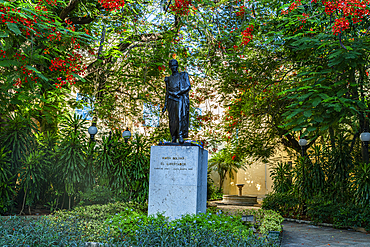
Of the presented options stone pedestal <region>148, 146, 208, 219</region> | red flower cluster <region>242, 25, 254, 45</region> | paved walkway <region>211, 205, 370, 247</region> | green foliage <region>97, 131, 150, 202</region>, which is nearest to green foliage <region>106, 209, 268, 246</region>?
stone pedestal <region>148, 146, 208, 219</region>

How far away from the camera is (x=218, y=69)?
1030 cm

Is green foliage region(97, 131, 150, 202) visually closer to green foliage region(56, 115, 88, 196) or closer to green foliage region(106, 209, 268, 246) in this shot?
green foliage region(56, 115, 88, 196)

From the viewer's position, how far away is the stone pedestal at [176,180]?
19.3ft

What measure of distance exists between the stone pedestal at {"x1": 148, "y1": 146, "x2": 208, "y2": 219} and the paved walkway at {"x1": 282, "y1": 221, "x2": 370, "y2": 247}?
7.82ft

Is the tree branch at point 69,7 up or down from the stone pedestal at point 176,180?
up

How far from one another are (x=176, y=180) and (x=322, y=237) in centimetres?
429

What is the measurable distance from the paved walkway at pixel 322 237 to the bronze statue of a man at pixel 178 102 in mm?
3325

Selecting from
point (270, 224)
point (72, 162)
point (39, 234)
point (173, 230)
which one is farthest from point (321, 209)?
point (39, 234)

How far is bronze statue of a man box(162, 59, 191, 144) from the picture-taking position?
6324mm

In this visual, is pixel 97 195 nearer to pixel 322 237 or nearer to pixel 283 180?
pixel 322 237

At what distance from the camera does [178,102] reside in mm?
6371

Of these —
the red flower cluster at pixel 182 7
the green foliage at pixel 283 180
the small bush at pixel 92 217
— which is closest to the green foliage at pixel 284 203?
the green foliage at pixel 283 180

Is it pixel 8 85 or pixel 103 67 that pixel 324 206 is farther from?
pixel 8 85

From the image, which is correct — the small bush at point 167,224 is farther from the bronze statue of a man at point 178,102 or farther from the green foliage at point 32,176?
the green foliage at point 32,176
